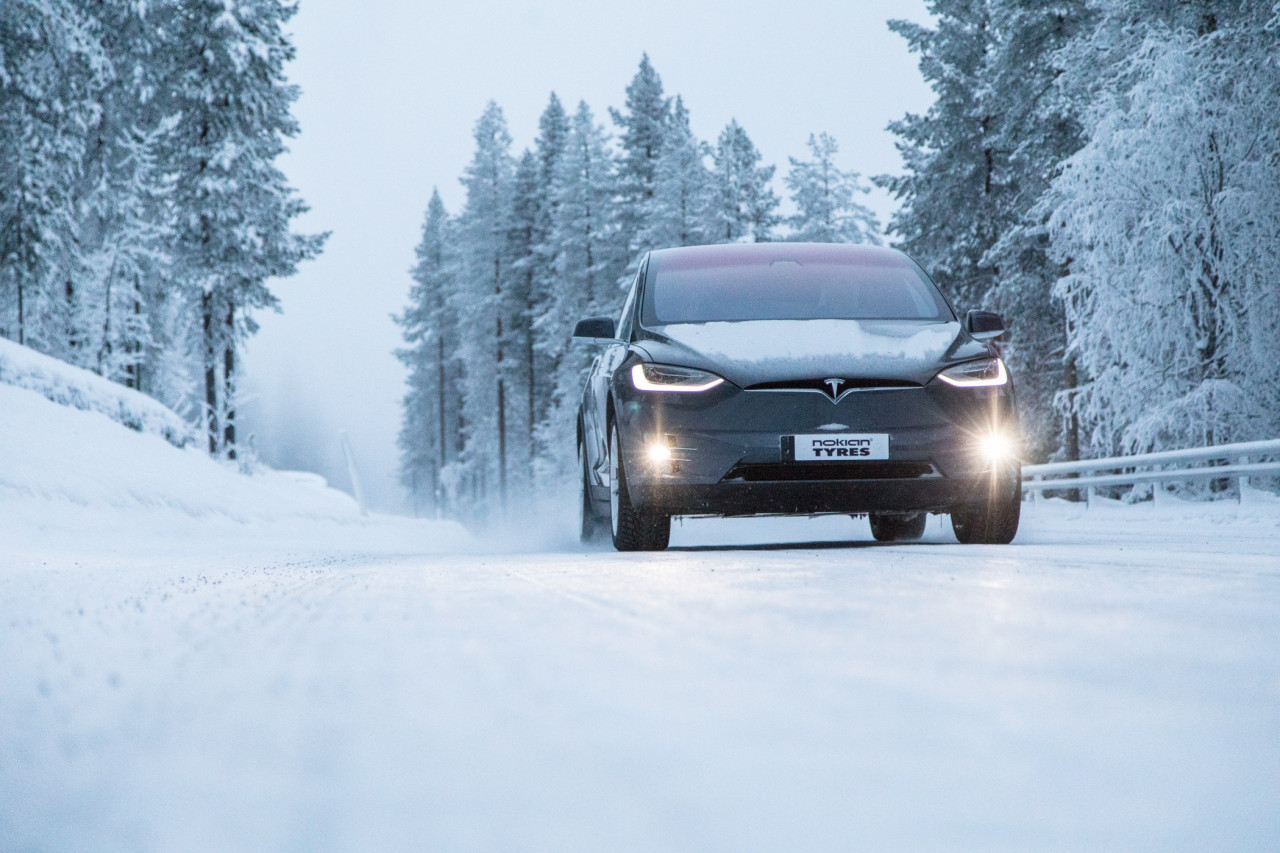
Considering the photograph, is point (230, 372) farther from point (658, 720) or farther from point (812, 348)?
point (658, 720)

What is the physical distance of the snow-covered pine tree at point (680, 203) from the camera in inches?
1656

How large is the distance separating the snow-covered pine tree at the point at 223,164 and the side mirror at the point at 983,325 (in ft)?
67.6

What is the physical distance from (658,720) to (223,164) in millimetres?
26162

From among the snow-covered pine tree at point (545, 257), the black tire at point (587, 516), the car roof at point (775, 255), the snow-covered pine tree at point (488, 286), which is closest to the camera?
the car roof at point (775, 255)

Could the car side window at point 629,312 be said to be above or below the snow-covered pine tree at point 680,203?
below

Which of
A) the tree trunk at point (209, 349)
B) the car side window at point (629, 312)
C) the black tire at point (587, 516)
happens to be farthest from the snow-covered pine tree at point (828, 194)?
the car side window at point (629, 312)

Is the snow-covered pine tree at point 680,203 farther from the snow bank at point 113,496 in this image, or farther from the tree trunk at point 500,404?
the snow bank at point 113,496

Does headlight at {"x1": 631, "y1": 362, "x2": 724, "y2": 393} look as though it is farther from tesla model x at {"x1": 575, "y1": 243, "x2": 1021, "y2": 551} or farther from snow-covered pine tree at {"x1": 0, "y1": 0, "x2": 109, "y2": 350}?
snow-covered pine tree at {"x1": 0, "y1": 0, "x2": 109, "y2": 350}

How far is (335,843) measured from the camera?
80 cm

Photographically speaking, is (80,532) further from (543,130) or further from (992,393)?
(543,130)

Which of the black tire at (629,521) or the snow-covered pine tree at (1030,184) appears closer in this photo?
the black tire at (629,521)

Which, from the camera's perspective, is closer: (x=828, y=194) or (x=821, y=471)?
(x=821, y=471)

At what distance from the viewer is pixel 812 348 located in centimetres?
575

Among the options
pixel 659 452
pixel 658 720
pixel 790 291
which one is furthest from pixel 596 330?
pixel 658 720
